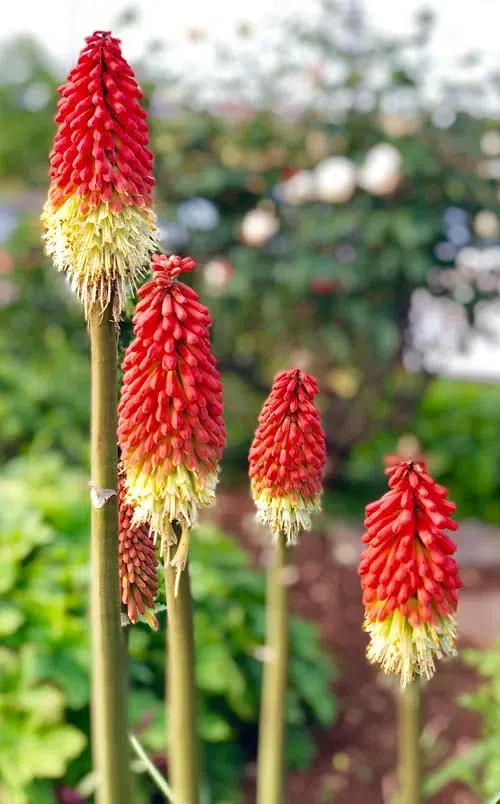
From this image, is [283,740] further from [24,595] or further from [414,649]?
[24,595]

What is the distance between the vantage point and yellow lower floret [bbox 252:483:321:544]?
3.82ft

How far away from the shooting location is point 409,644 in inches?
40.3

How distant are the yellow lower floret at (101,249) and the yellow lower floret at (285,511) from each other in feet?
1.07

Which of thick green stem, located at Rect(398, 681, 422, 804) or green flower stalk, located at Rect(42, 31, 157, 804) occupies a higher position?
green flower stalk, located at Rect(42, 31, 157, 804)

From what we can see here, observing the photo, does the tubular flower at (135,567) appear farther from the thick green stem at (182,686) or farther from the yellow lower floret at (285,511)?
the yellow lower floret at (285,511)

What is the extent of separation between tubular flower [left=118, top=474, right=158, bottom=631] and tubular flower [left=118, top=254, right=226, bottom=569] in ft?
0.33

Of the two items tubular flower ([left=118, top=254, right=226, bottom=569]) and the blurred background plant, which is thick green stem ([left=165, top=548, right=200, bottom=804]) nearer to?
tubular flower ([left=118, top=254, right=226, bottom=569])

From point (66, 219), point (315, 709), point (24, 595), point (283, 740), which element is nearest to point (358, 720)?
point (315, 709)

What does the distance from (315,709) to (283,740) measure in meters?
2.57

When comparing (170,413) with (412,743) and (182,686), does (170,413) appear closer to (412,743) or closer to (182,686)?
(182,686)

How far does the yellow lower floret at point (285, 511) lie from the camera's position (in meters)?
1.17

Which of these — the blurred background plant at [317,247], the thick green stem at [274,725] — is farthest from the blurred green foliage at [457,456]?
the thick green stem at [274,725]

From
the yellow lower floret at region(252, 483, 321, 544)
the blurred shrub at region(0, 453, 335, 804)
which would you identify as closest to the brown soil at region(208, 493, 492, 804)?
the blurred shrub at region(0, 453, 335, 804)

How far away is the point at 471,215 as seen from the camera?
6.03m
